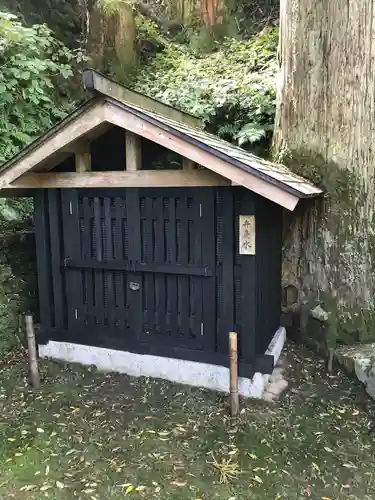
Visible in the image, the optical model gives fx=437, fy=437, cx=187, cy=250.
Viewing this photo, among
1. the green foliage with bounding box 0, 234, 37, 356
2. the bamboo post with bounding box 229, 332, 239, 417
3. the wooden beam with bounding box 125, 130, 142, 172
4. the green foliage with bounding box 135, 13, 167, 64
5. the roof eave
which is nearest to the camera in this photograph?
the roof eave

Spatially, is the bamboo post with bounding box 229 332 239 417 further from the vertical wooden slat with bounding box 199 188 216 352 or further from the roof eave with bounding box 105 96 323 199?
the roof eave with bounding box 105 96 323 199

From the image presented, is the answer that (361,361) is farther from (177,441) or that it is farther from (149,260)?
(149,260)

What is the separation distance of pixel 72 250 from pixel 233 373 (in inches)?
103

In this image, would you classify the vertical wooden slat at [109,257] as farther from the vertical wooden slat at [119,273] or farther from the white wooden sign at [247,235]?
the white wooden sign at [247,235]

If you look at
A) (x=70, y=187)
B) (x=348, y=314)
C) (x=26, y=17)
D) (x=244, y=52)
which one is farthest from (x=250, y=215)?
(x=26, y=17)

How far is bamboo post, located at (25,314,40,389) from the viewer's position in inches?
206

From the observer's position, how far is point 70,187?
551 centimetres

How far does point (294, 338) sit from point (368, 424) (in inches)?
70.0

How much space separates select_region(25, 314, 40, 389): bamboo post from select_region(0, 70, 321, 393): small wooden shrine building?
25.4 inches

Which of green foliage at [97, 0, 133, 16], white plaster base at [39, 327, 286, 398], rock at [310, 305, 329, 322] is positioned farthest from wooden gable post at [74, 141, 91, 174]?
green foliage at [97, 0, 133, 16]

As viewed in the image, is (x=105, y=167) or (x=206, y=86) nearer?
(x=105, y=167)

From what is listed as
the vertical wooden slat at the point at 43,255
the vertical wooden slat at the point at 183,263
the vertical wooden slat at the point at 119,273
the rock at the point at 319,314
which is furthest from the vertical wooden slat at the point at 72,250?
the rock at the point at 319,314

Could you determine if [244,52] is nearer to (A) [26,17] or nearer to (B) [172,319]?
(A) [26,17]

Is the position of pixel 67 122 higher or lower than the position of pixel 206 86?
lower
